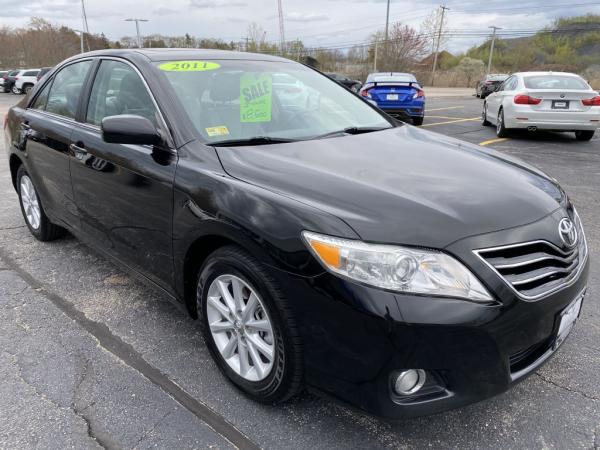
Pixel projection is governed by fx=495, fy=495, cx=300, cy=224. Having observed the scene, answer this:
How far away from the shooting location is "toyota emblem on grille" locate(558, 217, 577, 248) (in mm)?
2139

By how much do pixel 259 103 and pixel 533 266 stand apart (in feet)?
5.82

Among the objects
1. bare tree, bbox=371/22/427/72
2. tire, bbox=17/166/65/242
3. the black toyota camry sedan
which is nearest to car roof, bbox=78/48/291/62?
the black toyota camry sedan

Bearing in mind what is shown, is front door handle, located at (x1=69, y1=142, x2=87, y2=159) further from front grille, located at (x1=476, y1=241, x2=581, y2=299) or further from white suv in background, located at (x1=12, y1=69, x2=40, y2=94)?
white suv in background, located at (x1=12, y1=69, x2=40, y2=94)

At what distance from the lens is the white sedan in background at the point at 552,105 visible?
9.47m

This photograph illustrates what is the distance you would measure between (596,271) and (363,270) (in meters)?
2.88

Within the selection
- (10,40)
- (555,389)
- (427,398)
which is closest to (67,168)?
(427,398)

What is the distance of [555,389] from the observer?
95.8 inches

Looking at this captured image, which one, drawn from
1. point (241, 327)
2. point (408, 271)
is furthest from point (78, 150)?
point (408, 271)

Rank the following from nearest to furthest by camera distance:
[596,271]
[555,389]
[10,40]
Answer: [555,389], [596,271], [10,40]

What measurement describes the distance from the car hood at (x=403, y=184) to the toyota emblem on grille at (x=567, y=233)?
88 mm

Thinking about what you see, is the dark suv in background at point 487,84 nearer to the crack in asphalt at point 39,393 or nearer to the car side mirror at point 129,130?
the car side mirror at point 129,130

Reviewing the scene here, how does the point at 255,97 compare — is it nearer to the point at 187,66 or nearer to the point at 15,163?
the point at 187,66

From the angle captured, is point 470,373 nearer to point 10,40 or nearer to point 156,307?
point 156,307

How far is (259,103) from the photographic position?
2.96 meters
